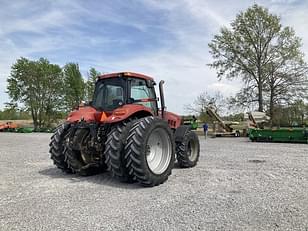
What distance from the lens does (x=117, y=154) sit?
552 centimetres

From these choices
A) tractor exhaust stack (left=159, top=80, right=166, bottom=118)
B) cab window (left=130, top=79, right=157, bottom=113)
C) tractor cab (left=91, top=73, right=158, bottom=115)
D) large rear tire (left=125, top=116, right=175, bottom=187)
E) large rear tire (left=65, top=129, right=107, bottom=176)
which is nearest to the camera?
large rear tire (left=125, top=116, right=175, bottom=187)

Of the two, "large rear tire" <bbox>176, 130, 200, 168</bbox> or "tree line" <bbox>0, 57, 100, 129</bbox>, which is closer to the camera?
"large rear tire" <bbox>176, 130, 200, 168</bbox>

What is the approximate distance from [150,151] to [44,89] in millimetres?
36089

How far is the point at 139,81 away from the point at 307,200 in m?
4.19

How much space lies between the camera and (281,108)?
25766mm

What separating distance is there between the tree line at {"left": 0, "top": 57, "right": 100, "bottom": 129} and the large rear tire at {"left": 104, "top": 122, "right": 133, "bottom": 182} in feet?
110

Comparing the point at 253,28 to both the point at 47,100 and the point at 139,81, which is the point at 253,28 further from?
the point at 47,100

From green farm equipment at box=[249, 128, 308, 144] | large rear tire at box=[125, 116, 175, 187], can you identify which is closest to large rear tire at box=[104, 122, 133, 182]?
large rear tire at box=[125, 116, 175, 187]

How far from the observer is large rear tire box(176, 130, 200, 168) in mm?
7559

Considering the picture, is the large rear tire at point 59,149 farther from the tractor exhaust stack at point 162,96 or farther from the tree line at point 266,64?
the tree line at point 266,64

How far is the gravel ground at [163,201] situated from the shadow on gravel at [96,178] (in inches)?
0.8

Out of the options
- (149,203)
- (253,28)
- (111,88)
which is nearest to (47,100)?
(253,28)

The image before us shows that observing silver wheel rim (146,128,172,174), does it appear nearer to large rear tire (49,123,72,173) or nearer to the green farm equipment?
large rear tire (49,123,72,173)

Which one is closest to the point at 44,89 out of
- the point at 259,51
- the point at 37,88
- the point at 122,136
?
the point at 37,88
